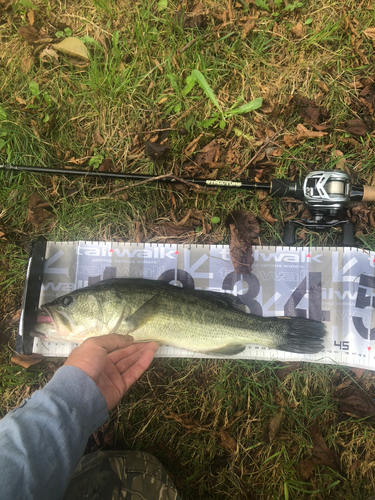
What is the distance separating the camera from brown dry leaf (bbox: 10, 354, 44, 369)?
3.24 m

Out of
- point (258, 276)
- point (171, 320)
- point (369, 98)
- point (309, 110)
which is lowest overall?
→ point (171, 320)

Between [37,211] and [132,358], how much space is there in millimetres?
1900

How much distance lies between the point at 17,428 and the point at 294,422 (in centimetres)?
267

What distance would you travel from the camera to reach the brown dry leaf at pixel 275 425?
3.23 metres

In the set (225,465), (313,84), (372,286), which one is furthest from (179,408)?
(313,84)

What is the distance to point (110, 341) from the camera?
2.61 m

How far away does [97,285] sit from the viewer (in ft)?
9.80

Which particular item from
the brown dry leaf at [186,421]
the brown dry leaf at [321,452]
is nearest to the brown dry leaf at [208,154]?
the brown dry leaf at [186,421]

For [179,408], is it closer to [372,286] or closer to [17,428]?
[17,428]

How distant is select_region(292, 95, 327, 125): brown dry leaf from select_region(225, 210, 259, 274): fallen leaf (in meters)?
1.27

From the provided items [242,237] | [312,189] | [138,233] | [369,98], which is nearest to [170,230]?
[138,233]

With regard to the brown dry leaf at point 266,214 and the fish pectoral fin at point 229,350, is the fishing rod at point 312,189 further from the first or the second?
the fish pectoral fin at point 229,350

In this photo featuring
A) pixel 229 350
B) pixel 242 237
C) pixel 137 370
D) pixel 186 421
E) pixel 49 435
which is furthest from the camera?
pixel 242 237

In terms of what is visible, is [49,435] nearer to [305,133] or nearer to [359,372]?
[359,372]
